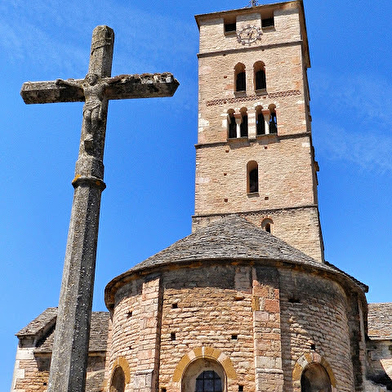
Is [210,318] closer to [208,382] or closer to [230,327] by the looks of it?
[230,327]

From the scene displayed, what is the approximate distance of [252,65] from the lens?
86.4ft

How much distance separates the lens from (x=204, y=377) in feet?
38.6

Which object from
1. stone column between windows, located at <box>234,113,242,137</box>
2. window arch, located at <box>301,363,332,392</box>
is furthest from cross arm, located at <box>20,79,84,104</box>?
stone column between windows, located at <box>234,113,242,137</box>

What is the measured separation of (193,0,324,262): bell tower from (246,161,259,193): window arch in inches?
1.8

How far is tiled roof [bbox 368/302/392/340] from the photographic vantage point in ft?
60.2

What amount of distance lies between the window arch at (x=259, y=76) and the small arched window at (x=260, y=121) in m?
1.35

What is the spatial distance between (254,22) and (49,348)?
18.4 m

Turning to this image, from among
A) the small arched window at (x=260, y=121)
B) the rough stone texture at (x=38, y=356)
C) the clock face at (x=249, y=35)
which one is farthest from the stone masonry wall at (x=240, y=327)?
the clock face at (x=249, y=35)

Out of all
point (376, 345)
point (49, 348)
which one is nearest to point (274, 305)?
point (376, 345)

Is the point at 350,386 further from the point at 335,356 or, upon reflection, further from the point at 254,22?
the point at 254,22

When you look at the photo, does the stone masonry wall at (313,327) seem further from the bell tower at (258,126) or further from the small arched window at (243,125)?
the small arched window at (243,125)

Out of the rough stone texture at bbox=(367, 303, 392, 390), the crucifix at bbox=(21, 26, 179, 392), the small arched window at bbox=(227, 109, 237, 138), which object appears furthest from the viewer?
the small arched window at bbox=(227, 109, 237, 138)

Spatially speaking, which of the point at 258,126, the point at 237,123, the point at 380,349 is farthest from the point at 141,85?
the point at 258,126

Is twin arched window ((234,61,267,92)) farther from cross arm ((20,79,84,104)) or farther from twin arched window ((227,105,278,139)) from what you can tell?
cross arm ((20,79,84,104))
